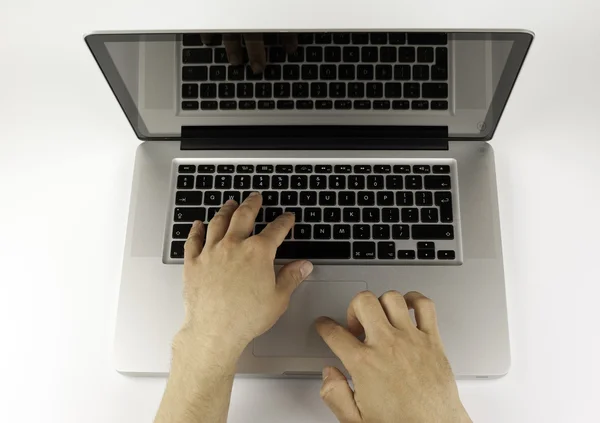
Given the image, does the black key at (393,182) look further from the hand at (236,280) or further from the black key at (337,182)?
the hand at (236,280)

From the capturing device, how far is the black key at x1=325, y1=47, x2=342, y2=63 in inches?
29.5

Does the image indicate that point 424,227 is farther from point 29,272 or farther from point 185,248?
point 29,272

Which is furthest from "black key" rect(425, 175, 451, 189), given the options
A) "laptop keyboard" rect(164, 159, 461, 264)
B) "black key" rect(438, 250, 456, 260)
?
"black key" rect(438, 250, 456, 260)

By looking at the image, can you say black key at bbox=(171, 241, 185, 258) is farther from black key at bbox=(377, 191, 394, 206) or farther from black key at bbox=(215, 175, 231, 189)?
black key at bbox=(377, 191, 394, 206)

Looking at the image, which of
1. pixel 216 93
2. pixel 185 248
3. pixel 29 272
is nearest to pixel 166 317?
Answer: pixel 185 248

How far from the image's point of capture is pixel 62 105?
952 millimetres

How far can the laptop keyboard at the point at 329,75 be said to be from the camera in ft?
2.43

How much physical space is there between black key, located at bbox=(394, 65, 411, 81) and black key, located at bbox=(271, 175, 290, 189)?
224mm

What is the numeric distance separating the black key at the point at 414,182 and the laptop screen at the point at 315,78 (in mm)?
70

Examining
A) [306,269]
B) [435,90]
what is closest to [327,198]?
→ [306,269]

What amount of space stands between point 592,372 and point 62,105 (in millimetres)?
933

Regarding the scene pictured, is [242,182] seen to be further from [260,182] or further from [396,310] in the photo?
[396,310]

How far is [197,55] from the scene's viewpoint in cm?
76

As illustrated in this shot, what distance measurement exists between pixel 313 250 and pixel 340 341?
0.52 feet
